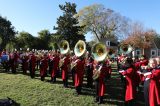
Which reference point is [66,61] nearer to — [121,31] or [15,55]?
[15,55]

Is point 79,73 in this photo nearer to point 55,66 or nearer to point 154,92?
point 55,66

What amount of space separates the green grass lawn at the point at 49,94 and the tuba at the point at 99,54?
3.75 ft

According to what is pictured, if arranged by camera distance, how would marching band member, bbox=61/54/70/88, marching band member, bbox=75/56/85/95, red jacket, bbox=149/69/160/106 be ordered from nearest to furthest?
red jacket, bbox=149/69/160/106 → marching band member, bbox=75/56/85/95 → marching band member, bbox=61/54/70/88

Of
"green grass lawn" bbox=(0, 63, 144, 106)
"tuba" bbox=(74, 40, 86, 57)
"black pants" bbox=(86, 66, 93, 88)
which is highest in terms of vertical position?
"tuba" bbox=(74, 40, 86, 57)

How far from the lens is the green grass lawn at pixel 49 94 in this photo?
12.7 meters

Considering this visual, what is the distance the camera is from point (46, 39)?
235 ft

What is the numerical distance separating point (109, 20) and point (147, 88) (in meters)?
52.7

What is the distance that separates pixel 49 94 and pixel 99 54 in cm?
278

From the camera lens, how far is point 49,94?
1398cm

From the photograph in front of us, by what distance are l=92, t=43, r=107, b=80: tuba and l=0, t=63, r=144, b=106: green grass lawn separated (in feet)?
3.75

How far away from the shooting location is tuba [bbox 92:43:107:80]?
41.5ft

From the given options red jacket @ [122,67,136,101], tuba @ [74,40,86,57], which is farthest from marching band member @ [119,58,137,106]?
tuba @ [74,40,86,57]

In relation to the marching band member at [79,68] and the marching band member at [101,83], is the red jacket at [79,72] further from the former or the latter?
the marching band member at [101,83]

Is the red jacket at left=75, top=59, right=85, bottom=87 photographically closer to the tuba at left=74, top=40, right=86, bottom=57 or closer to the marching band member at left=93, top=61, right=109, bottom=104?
the tuba at left=74, top=40, right=86, bottom=57
